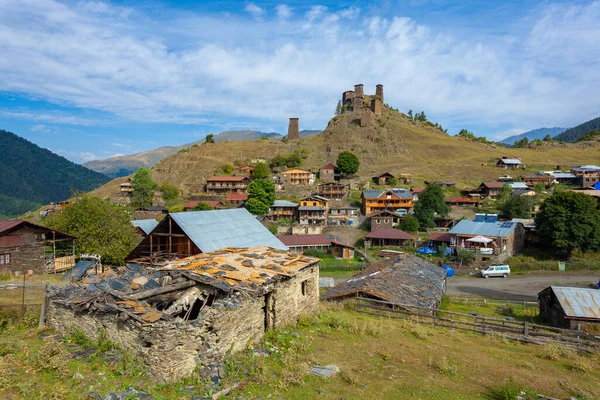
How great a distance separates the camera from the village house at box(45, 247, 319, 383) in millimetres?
10055

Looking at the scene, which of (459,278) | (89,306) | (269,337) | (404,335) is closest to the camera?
(89,306)

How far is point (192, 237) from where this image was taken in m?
19.1

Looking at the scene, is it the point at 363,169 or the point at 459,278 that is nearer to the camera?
the point at 459,278

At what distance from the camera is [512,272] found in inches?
1609

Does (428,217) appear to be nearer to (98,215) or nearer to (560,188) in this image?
(560,188)

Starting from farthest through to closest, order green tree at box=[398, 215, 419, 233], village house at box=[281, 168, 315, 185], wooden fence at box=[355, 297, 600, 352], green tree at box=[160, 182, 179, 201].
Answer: village house at box=[281, 168, 315, 185] < green tree at box=[160, 182, 179, 201] < green tree at box=[398, 215, 419, 233] < wooden fence at box=[355, 297, 600, 352]

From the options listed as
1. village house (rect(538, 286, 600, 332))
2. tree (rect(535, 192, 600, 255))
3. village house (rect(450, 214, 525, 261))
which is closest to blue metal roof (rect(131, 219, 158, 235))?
village house (rect(450, 214, 525, 261))

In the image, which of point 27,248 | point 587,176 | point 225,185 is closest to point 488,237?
point 27,248

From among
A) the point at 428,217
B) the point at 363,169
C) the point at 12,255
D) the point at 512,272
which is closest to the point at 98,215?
the point at 12,255

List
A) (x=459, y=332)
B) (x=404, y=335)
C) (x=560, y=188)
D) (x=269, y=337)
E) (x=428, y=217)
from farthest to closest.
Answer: (x=560, y=188) → (x=428, y=217) → (x=459, y=332) → (x=404, y=335) → (x=269, y=337)

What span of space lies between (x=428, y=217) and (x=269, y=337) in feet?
161

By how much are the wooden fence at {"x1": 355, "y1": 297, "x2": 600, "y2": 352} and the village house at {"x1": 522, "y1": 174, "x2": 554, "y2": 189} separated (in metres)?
72.4

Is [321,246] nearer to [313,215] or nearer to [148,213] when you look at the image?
[313,215]

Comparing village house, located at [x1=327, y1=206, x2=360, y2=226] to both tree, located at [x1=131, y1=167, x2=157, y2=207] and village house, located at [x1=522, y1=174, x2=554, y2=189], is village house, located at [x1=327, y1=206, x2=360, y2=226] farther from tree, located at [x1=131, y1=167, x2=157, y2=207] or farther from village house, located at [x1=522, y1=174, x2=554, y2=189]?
village house, located at [x1=522, y1=174, x2=554, y2=189]
